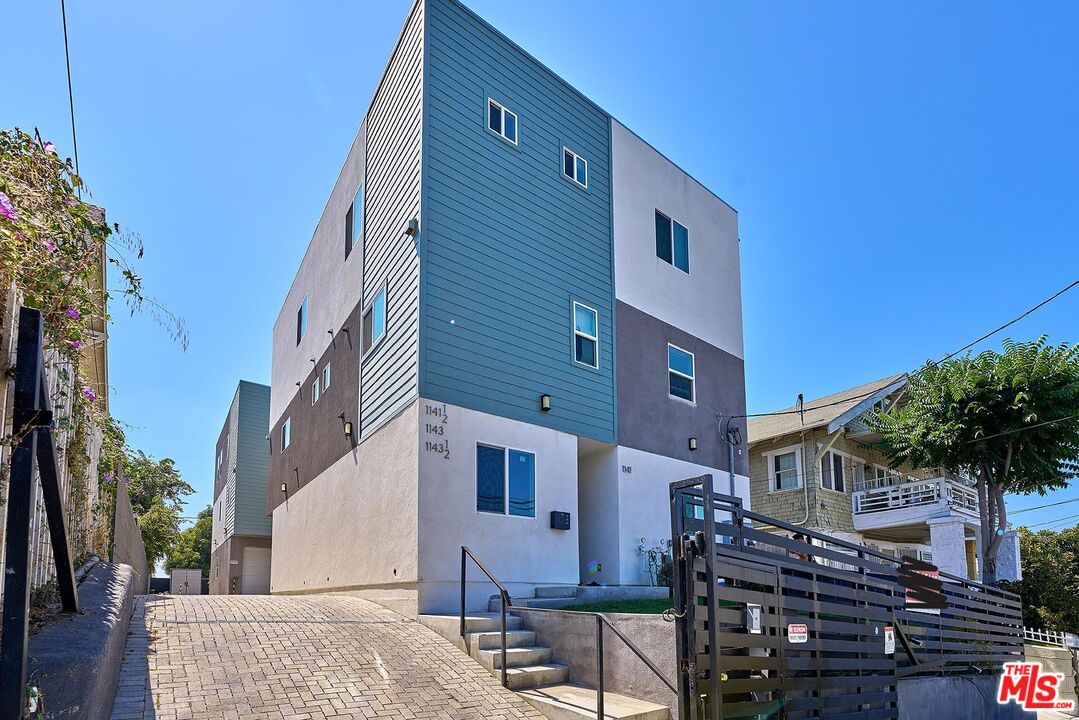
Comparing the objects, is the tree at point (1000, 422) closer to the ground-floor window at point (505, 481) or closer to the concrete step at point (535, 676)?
the ground-floor window at point (505, 481)

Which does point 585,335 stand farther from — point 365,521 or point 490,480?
point 365,521

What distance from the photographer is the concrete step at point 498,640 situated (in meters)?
8.68

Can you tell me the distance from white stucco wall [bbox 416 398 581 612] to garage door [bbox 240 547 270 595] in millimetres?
19594

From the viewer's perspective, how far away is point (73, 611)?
4727 millimetres

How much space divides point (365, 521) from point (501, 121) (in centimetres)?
688

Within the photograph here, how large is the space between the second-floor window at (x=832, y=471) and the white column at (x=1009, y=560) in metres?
4.61

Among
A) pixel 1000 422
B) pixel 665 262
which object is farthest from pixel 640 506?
pixel 1000 422

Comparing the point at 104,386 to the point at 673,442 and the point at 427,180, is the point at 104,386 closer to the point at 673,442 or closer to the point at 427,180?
the point at 427,180

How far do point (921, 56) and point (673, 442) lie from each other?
8099 millimetres

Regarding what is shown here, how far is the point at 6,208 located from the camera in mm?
3221

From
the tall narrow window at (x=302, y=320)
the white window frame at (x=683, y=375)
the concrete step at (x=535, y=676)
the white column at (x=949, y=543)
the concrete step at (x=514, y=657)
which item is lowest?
the concrete step at (x=535, y=676)

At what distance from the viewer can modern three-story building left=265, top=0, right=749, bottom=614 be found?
37.2ft

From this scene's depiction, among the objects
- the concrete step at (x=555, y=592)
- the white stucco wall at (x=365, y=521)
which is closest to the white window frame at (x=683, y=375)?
the concrete step at (x=555, y=592)

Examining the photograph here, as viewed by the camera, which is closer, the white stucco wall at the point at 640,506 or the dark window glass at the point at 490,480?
the dark window glass at the point at 490,480
